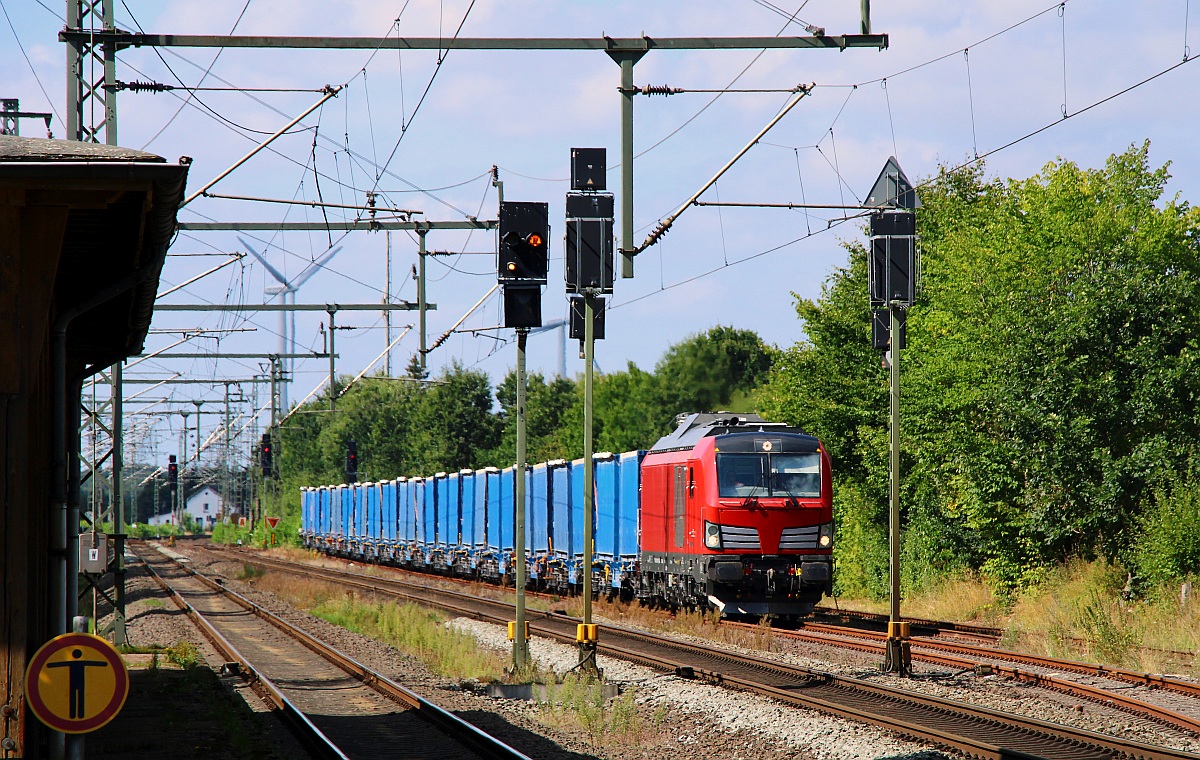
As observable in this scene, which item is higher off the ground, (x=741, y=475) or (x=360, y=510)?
(x=741, y=475)

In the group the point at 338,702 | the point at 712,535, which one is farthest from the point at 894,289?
the point at 338,702

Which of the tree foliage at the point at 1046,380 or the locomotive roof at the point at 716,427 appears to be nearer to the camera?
the locomotive roof at the point at 716,427

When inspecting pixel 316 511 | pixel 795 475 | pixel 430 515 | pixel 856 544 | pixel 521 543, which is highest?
pixel 795 475

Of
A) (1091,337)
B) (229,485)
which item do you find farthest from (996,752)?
(229,485)

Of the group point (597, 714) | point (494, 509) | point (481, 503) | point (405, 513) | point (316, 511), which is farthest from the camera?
point (316, 511)

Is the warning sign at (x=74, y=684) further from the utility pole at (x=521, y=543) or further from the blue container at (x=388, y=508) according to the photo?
the blue container at (x=388, y=508)

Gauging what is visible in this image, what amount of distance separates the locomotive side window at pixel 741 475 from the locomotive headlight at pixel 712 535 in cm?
54

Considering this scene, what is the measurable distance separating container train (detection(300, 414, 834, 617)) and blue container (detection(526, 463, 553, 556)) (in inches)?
1.6

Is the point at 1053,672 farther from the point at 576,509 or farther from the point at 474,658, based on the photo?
the point at 576,509

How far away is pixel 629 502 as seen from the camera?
27625mm

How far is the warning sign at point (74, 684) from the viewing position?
719 cm

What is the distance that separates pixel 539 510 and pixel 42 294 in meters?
28.1

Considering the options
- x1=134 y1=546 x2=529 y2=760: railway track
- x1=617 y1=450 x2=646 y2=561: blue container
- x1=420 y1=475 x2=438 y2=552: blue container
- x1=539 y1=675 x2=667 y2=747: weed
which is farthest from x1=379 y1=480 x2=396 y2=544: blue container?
x1=539 y1=675 x2=667 y2=747: weed

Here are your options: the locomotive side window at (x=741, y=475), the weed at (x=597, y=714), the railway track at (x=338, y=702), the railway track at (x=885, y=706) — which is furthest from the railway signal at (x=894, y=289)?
the railway track at (x=338, y=702)
